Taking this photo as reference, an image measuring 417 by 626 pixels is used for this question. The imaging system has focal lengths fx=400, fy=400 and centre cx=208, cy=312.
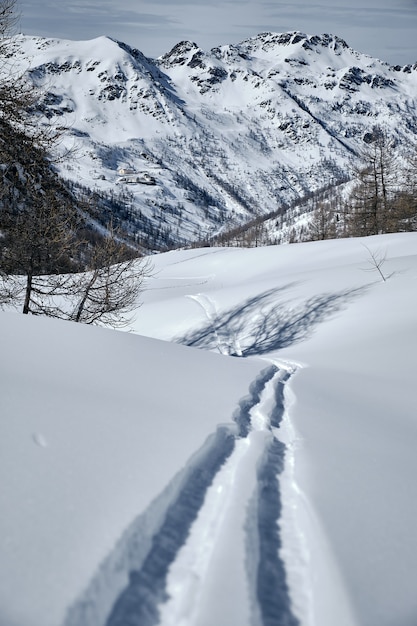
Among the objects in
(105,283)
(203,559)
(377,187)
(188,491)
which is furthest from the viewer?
(377,187)

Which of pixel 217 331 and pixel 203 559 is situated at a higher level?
pixel 217 331

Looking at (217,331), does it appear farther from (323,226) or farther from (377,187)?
(323,226)

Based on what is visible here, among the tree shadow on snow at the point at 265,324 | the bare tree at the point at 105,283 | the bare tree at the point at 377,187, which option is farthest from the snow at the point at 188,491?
the bare tree at the point at 377,187

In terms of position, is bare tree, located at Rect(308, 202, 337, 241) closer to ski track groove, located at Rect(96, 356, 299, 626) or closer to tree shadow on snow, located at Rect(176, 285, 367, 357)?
tree shadow on snow, located at Rect(176, 285, 367, 357)

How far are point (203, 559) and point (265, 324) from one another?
487 inches

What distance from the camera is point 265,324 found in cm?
1412

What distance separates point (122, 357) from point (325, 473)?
108 inches

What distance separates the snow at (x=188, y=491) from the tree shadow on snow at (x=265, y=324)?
6.52 meters

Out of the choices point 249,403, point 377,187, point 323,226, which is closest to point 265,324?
point 249,403

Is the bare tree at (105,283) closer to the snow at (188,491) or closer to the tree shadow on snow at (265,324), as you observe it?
the tree shadow on snow at (265,324)

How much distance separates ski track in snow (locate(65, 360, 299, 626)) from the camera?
1.63 m

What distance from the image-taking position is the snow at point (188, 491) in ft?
5.56

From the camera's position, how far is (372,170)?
2872cm

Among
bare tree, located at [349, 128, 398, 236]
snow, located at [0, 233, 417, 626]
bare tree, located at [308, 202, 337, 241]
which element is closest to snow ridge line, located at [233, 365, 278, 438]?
snow, located at [0, 233, 417, 626]
